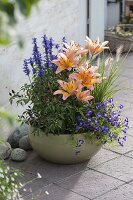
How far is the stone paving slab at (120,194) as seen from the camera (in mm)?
3250

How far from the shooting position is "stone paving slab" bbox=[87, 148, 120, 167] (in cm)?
384

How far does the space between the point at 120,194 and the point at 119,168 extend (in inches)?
17.7

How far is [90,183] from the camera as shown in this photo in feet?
11.4

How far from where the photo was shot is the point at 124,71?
258 inches

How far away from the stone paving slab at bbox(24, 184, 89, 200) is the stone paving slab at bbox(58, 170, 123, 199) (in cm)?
5

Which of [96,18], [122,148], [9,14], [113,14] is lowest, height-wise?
[122,148]

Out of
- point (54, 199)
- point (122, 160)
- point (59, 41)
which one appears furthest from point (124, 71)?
point (54, 199)

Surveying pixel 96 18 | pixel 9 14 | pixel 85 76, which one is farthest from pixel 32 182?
pixel 96 18

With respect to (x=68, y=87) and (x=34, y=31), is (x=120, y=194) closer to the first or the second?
(x=68, y=87)

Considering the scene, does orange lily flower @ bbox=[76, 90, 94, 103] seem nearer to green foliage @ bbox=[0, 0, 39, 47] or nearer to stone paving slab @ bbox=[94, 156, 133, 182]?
stone paving slab @ bbox=[94, 156, 133, 182]

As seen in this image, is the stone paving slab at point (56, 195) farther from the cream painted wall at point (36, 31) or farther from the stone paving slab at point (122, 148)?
the cream painted wall at point (36, 31)

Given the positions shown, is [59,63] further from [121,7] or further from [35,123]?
[121,7]

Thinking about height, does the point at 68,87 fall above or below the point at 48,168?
above

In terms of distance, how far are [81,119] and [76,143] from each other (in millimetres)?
183
